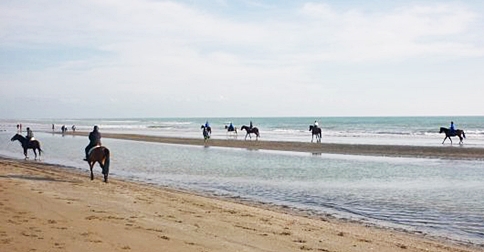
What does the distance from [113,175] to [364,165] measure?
11.3 meters

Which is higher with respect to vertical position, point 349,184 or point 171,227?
point 171,227

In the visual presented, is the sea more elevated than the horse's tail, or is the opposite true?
the horse's tail

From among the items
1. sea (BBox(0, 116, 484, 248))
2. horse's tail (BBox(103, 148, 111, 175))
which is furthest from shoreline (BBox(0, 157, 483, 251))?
horse's tail (BBox(103, 148, 111, 175))

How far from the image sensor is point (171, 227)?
30.5ft

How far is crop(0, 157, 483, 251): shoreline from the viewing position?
7891 mm

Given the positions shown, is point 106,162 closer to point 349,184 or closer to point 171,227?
point 349,184

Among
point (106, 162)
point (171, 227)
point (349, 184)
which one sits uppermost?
point (106, 162)

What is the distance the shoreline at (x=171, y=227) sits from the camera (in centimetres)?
789

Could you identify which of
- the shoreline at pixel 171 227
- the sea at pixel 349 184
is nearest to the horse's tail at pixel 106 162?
the sea at pixel 349 184

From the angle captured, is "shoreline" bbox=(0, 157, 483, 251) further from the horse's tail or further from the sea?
the horse's tail

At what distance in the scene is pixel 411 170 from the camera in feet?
73.2

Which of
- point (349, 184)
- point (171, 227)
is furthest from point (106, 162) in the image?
point (171, 227)

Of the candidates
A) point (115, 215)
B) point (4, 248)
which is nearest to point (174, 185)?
point (115, 215)

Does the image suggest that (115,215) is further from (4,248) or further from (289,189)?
(289,189)
